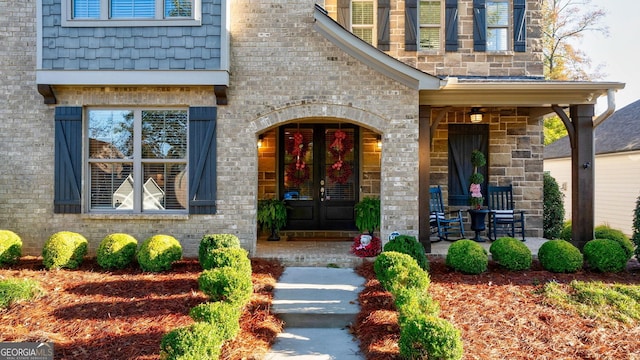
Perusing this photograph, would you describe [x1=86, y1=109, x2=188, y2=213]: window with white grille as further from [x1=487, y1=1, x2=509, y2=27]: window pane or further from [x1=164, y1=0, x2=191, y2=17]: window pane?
[x1=487, y1=1, x2=509, y2=27]: window pane

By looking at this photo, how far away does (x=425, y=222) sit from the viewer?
7.16m

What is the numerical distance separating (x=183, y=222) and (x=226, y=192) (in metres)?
0.88

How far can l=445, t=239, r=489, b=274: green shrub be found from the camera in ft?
19.6

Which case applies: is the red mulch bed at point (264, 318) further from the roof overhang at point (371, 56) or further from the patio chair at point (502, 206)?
the roof overhang at point (371, 56)

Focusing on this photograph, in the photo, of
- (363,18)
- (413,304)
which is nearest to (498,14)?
(363,18)

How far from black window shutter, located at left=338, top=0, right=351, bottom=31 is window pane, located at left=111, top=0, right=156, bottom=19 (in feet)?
12.9

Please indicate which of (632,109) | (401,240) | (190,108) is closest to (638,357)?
(401,240)

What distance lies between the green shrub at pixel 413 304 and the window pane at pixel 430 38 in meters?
6.37

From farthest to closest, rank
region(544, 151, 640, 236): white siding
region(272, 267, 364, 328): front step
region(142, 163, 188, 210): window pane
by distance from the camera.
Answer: region(544, 151, 640, 236): white siding, region(142, 163, 188, 210): window pane, region(272, 267, 364, 328): front step

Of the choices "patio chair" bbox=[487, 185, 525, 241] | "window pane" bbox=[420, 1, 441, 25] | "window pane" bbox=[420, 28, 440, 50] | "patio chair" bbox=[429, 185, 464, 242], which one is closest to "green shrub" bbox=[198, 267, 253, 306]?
"patio chair" bbox=[429, 185, 464, 242]

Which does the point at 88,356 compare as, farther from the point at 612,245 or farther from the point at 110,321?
the point at 612,245

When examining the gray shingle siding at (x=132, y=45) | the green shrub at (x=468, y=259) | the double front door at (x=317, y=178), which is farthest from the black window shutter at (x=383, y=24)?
the green shrub at (x=468, y=259)

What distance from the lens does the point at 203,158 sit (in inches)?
268

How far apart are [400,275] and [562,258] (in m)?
3.15
